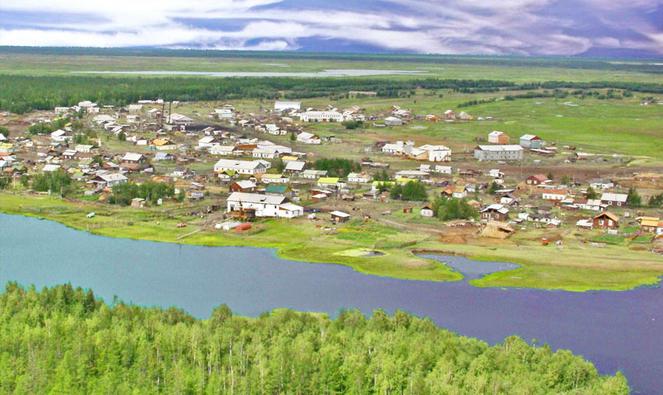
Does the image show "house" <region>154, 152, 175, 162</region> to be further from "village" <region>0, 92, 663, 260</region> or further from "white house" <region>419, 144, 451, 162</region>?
"white house" <region>419, 144, 451, 162</region>

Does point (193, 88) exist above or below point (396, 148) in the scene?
above

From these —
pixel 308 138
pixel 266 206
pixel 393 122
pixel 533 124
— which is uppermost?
pixel 533 124

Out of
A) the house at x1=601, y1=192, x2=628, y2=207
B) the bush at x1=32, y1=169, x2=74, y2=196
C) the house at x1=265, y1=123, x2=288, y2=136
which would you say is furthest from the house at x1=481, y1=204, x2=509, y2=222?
the house at x1=265, y1=123, x2=288, y2=136

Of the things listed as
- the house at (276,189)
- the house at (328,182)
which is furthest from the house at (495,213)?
the house at (276,189)

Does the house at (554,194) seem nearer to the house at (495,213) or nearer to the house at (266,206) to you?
the house at (495,213)

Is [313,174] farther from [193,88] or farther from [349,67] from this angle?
[349,67]

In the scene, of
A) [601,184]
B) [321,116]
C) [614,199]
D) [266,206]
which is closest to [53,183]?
[266,206]
